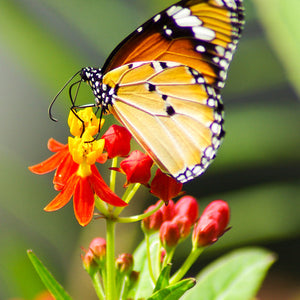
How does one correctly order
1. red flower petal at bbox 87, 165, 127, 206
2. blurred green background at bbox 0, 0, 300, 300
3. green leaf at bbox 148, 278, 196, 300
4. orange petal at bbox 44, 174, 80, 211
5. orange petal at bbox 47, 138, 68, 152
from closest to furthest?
green leaf at bbox 148, 278, 196, 300 < red flower petal at bbox 87, 165, 127, 206 < orange petal at bbox 44, 174, 80, 211 < orange petal at bbox 47, 138, 68, 152 < blurred green background at bbox 0, 0, 300, 300

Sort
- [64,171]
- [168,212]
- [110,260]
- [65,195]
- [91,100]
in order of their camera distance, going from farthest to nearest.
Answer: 1. [91,100]
2. [168,212]
3. [64,171]
4. [65,195]
5. [110,260]

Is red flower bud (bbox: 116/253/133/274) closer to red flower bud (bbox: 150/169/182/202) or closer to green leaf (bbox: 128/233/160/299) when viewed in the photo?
green leaf (bbox: 128/233/160/299)

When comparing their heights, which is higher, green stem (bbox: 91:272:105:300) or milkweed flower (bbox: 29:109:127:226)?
milkweed flower (bbox: 29:109:127:226)

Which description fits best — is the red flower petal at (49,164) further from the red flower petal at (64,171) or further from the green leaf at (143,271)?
the green leaf at (143,271)

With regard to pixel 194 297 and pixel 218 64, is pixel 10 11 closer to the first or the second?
pixel 218 64

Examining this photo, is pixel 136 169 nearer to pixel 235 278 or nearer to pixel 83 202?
pixel 83 202

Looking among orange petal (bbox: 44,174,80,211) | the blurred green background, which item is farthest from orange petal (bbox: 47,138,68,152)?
the blurred green background

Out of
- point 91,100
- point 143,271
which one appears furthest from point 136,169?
point 91,100
